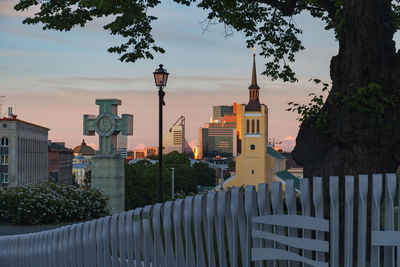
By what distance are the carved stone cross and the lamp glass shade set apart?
26.4 ft

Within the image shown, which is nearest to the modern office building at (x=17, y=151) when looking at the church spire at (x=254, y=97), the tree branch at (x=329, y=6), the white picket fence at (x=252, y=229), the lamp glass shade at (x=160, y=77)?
the church spire at (x=254, y=97)

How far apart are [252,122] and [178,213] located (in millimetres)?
174372

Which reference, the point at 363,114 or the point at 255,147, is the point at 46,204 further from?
the point at 255,147

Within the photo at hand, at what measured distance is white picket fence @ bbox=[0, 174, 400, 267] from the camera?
498 cm

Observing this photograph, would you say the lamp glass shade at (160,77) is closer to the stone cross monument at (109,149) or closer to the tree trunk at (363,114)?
the stone cross monument at (109,149)

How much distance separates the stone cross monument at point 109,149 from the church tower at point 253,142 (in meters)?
144

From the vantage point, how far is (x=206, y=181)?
14462cm

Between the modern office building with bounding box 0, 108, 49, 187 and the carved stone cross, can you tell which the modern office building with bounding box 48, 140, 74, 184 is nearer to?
the modern office building with bounding box 0, 108, 49, 187

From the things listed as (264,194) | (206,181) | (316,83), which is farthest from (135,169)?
(264,194)

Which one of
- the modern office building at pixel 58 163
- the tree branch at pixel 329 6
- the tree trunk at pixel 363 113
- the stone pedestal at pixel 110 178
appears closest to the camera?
the tree trunk at pixel 363 113

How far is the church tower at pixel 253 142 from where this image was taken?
173 meters

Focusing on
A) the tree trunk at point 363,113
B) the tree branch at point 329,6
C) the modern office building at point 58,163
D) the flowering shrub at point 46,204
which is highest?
the tree branch at point 329,6

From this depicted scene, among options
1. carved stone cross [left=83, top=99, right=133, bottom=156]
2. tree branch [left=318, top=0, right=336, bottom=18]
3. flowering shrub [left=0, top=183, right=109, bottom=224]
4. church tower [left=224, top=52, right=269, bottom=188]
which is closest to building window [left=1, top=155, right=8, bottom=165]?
church tower [left=224, top=52, right=269, bottom=188]

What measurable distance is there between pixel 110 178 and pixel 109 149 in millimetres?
1529
